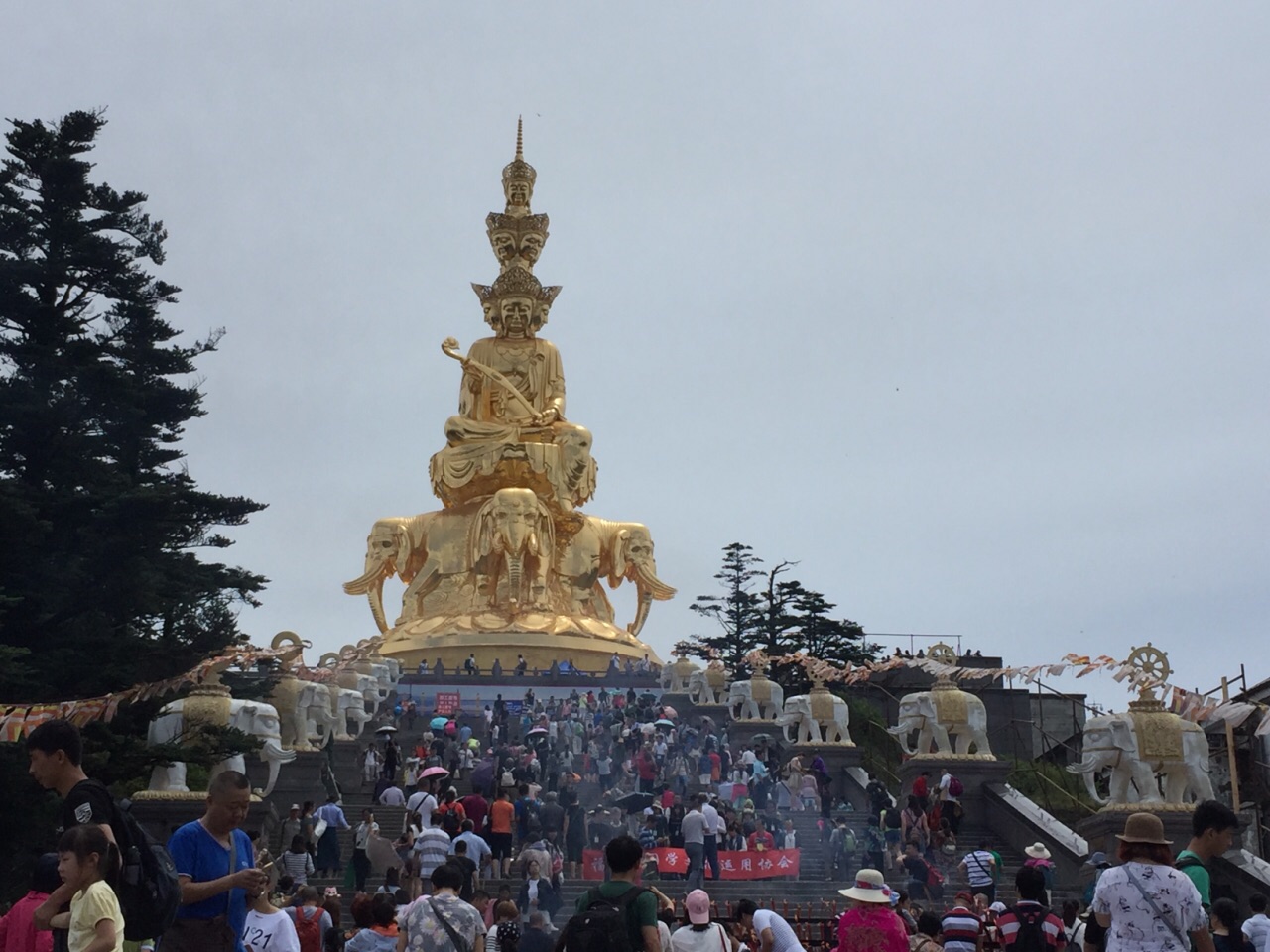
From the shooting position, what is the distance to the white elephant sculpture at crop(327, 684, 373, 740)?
2144 centimetres

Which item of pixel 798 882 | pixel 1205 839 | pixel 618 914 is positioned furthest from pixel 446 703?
pixel 1205 839

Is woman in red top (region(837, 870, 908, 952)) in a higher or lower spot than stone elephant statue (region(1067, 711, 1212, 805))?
lower

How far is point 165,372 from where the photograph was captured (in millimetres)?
18422

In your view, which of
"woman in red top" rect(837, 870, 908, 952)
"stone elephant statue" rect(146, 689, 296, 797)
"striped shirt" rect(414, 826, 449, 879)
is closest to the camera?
"woman in red top" rect(837, 870, 908, 952)

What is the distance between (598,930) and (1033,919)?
344 centimetres

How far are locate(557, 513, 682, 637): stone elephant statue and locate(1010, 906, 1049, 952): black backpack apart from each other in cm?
2303

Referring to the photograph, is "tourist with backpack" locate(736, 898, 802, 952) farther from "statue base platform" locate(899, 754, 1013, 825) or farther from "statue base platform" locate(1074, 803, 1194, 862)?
"statue base platform" locate(899, 754, 1013, 825)

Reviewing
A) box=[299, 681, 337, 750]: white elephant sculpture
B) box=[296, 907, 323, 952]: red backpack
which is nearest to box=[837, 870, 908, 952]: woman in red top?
box=[296, 907, 323, 952]: red backpack

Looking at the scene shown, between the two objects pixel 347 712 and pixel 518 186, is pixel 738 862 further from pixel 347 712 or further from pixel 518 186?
pixel 518 186

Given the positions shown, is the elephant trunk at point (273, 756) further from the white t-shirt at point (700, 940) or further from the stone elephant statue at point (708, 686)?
the stone elephant statue at point (708, 686)

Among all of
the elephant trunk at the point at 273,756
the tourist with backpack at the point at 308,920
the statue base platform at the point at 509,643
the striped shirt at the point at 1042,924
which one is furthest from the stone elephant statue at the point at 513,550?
the striped shirt at the point at 1042,924

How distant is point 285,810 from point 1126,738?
847 centimetres

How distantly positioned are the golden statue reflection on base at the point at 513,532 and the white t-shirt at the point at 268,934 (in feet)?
71.4

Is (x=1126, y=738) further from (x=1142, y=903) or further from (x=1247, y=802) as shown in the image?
(x=1142, y=903)
